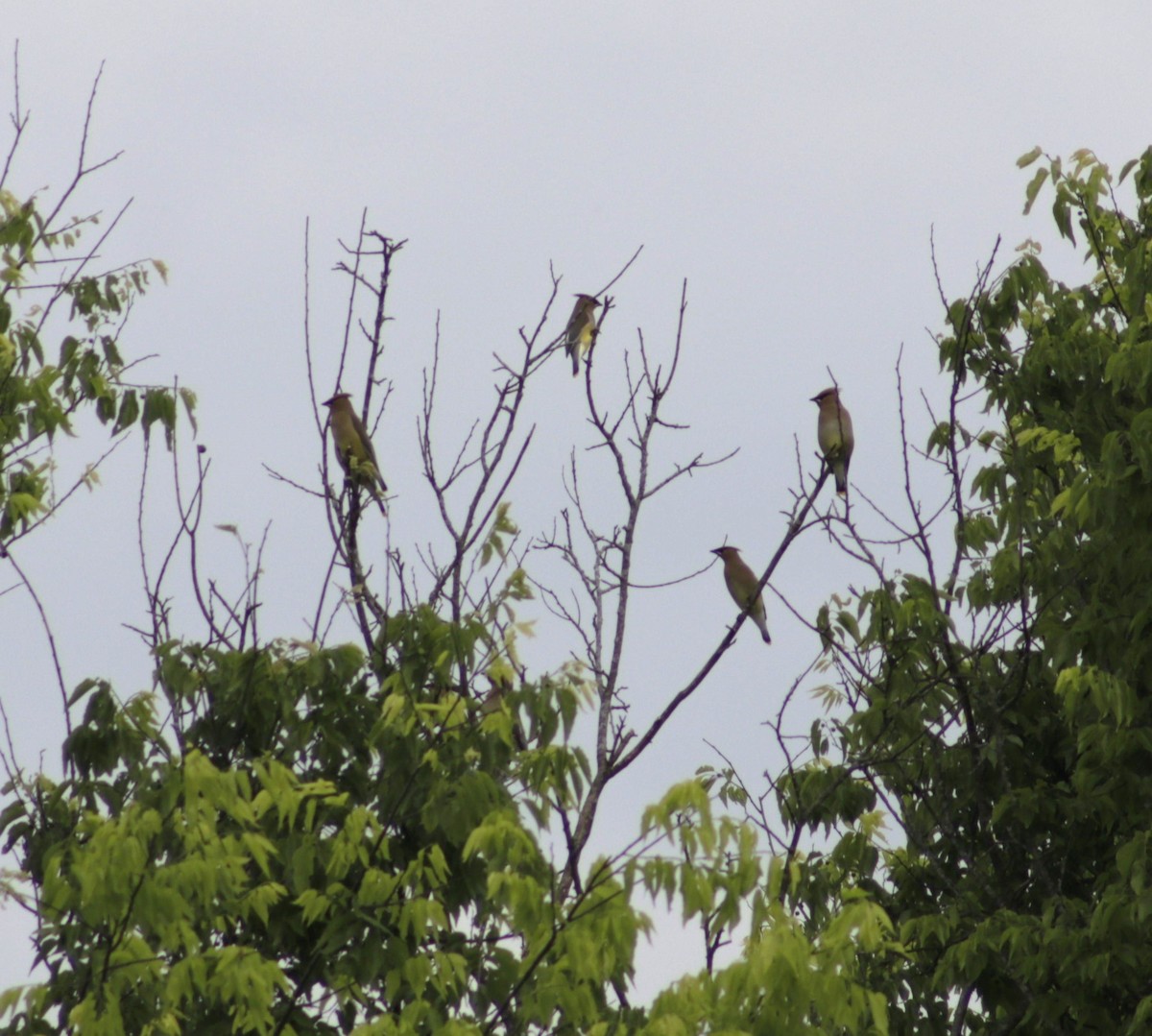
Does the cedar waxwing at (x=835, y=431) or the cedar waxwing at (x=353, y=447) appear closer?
the cedar waxwing at (x=353, y=447)

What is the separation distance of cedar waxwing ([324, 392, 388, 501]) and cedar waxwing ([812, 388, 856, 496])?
9.65 ft

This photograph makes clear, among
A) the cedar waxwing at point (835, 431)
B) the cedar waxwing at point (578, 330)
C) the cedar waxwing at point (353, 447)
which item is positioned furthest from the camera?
the cedar waxwing at point (835, 431)

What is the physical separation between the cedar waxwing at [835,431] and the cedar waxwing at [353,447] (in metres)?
2.94

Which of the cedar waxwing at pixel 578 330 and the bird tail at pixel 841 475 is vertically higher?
the cedar waxwing at pixel 578 330

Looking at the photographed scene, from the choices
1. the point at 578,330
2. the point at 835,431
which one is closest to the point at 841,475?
the point at 835,431

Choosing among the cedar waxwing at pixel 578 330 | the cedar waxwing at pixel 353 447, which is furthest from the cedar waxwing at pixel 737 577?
the cedar waxwing at pixel 353 447

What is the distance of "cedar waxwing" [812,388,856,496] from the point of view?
33.5ft

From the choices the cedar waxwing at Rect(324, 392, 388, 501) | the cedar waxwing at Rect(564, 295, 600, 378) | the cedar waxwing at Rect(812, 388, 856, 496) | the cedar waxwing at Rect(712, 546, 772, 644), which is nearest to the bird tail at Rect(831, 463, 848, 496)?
the cedar waxwing at Rect(812, 388, 856, 496)

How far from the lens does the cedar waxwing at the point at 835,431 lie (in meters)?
10.2

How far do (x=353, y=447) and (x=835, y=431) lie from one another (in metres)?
3.20

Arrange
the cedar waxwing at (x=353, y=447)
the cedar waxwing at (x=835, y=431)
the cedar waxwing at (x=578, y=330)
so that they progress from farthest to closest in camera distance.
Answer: the cedar waxwing at (x=835, y=431), the cedar waxwing at (x=578, y=330), the cedar waxwing at (x=353, y=447)

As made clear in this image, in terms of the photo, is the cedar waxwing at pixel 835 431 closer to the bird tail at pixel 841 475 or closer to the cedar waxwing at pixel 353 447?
the bird tail at pixel 841 475

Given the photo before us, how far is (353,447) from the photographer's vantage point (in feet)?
28.6

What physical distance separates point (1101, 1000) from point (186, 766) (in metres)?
4.87
